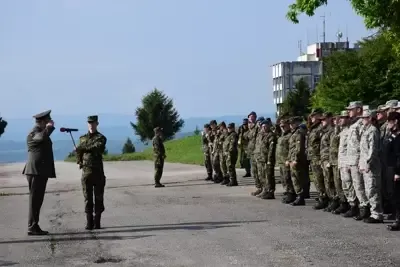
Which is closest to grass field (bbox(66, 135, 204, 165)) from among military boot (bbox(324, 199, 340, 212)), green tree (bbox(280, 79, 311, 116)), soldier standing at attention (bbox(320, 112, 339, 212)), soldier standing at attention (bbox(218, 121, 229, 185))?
soldier standing at attention (bbox(218, 121, 229, 185))

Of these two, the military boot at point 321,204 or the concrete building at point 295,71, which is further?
the concrete building at point 295,71

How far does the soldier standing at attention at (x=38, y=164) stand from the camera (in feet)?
42.5

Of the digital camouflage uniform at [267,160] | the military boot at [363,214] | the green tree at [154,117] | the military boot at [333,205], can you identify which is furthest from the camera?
the green tree at [154,117]

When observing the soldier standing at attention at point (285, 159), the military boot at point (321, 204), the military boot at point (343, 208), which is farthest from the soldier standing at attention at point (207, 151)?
the military boot at point (343, 208)

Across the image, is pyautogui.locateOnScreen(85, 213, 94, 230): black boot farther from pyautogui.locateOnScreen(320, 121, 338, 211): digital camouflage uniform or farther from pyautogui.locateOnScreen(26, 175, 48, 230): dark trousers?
pyautogui.locateOnScreen(320, 121, 338, 211): digital camouflage uniform

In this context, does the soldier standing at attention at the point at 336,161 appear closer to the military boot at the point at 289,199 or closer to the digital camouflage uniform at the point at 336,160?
the digital camouflage uniform at the point at 336,160

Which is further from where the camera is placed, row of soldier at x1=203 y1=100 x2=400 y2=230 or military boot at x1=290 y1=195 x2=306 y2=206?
military boot at x1=290 y1=195 x2=306 y2=206

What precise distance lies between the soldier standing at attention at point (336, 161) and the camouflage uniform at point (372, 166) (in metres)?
1.07

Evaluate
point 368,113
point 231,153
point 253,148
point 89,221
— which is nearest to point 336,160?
point 368,113

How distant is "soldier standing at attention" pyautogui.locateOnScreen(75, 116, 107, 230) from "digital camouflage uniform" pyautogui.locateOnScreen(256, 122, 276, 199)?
491cm

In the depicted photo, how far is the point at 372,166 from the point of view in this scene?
42.8ft

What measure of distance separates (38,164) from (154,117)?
54.3m

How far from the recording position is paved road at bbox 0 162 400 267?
33.3 ft

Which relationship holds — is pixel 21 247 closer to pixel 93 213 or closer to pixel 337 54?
pixel 93 213
